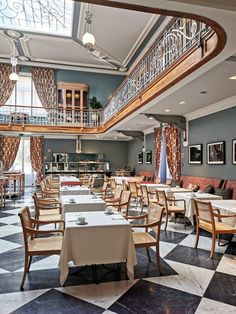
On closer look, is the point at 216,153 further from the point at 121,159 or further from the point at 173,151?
the point at 121,159

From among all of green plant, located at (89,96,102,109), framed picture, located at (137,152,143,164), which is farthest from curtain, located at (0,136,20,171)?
framed picture, located at (137,152,143,164)

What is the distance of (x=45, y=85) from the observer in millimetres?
14547

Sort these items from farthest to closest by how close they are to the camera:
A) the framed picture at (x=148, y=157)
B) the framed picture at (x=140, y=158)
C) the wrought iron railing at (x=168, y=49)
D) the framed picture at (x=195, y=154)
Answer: the framed picture at (x=140, y=158), the framed picture at (x=148, y=157), the framed picture at (x=195, y=154), the wrought iron railing at (x=168, y=49)

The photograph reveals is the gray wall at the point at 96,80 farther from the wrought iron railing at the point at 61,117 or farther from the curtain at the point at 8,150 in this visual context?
the curtain at the point at 8,150

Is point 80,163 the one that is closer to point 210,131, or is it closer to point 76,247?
point 210,131

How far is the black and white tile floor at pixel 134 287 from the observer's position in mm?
2486

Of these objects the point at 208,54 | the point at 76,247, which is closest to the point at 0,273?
the point at 76,247

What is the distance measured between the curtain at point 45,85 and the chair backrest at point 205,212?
1220 cm

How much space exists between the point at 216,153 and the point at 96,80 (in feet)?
33.7

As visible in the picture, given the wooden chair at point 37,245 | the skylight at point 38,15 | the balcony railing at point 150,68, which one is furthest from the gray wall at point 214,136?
the skylight at point 38,15

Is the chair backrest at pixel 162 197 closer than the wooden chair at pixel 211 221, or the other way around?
the wooden chair at pixel 211 221

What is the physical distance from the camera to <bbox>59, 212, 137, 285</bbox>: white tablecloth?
2756mm

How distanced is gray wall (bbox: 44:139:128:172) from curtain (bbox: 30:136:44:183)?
54cm

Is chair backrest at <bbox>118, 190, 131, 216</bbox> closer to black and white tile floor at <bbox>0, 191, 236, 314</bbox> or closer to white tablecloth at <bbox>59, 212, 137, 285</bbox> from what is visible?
black and white tile floor at <bbox>0, 191, 236, 314</bbox>
